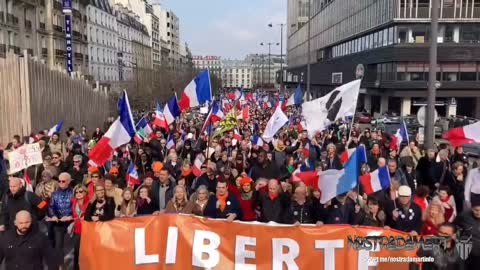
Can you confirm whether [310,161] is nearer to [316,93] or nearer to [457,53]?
[457,53]

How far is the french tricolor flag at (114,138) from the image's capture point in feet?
31.4

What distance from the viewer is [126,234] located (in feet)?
20.0

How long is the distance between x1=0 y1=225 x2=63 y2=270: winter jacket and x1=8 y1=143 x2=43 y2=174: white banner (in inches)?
153

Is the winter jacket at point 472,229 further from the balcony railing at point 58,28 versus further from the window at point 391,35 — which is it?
the balcony railing at point 58,28

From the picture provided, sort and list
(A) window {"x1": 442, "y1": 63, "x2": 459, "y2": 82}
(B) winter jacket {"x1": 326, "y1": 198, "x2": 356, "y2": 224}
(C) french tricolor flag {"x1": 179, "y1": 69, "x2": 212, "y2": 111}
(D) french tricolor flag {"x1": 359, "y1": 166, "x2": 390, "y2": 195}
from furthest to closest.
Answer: (A) window {"x1": 442, "y1": 63, "x2": 459, "y2": 82} → (C) french tricolor flag {"x1": 179, "y1": 69, "x2": 212, "y2": 111} → (D) french tricolor flag {"x1": 359, "y1": 166, "x2": 390, "y2": 195} → (B) winter jacket {"x1": 326, "y1": 198, "x2": 356, "y2": 224}

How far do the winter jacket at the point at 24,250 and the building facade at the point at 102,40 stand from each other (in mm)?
60629

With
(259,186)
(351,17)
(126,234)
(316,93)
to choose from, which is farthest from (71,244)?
(316,93)

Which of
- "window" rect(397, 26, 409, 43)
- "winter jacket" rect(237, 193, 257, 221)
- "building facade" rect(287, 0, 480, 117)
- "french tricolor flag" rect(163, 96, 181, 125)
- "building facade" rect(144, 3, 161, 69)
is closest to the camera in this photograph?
"winter jacket" rect(237, 193, 257, 221)

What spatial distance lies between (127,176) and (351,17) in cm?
5459

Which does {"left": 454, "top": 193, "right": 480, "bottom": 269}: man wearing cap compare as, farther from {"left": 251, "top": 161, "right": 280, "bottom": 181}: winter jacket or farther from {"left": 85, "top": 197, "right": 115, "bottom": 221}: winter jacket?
{"left": 251, "top": 161, "right": 280, "bottom": 181}: winter jacket

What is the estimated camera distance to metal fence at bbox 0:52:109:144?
19.6 meters

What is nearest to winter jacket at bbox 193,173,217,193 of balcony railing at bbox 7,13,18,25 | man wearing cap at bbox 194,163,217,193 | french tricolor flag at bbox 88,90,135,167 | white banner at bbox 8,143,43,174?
man wearing cap at bbox 194,163,217,193

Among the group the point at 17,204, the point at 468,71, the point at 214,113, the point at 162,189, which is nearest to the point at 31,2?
the point at 214,113

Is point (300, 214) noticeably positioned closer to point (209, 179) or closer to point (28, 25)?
point (209, 179)
